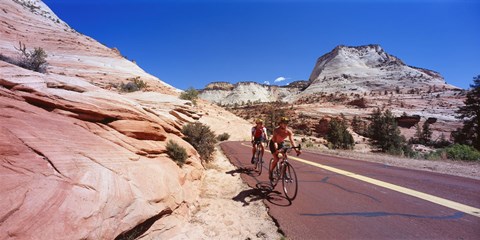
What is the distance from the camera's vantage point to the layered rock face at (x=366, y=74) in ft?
204

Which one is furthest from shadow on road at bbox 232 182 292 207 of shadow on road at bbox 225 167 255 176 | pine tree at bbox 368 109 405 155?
pine tree at bbox 368 109 405 155

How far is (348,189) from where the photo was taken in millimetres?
6094

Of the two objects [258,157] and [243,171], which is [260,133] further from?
[243,171]

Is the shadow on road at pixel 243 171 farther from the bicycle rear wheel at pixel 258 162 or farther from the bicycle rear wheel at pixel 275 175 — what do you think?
the bicycle rear wheel at pixel 275 175

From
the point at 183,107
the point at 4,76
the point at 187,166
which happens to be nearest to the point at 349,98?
the point at 183,107

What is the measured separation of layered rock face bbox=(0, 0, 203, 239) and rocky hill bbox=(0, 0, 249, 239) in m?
0.01

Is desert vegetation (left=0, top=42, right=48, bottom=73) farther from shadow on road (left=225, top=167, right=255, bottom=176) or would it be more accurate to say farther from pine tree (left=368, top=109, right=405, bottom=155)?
pine tree (left=368, top=109, right=405, bottom=155)

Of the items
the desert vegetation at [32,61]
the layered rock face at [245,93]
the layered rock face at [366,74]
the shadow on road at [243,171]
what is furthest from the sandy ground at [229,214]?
the layered rock face at [245,93]

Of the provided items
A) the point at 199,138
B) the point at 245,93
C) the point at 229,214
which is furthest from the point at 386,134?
the point at 245,93

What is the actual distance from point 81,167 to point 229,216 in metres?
2.99

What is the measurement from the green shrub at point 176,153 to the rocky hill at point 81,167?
0.67ft

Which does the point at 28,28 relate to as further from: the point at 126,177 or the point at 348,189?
the point at 348,189

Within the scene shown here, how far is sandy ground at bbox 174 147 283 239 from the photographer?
4.33m

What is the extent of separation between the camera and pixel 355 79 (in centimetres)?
7038
